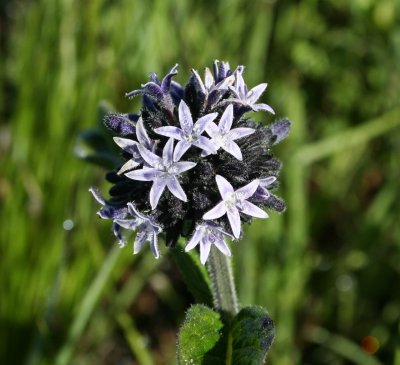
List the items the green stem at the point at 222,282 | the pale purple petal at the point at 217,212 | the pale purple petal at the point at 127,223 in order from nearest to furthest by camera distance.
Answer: the pale purple petal at the point at 217,212 → the pale purple petal at the point at 127,223 → the green stem at the point at 222,282

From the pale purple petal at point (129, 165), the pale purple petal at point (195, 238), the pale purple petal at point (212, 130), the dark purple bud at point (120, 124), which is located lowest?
the pale purple petal at point (195, 238)

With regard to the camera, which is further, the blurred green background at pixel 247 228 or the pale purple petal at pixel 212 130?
the blurred green background at pixel 247 228

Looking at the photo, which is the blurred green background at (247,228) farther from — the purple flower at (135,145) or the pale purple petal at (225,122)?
the pale purple petal at (225,122)

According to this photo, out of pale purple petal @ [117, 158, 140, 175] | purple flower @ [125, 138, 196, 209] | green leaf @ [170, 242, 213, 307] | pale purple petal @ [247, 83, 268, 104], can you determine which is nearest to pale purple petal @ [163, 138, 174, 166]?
purple flower @ [125, 138, 196, 209]

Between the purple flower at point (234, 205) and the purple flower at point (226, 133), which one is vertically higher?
the purple flower at point (226, 133)

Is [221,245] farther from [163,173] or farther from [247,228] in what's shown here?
[247,228]

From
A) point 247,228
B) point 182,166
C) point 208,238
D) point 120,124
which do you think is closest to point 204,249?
point 208,238

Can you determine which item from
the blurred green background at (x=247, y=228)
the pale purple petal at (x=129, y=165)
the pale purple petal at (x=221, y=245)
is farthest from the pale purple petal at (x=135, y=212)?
the blurred green background at (x=247, y=228)

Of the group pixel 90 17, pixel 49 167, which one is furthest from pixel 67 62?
pixel 49 167
